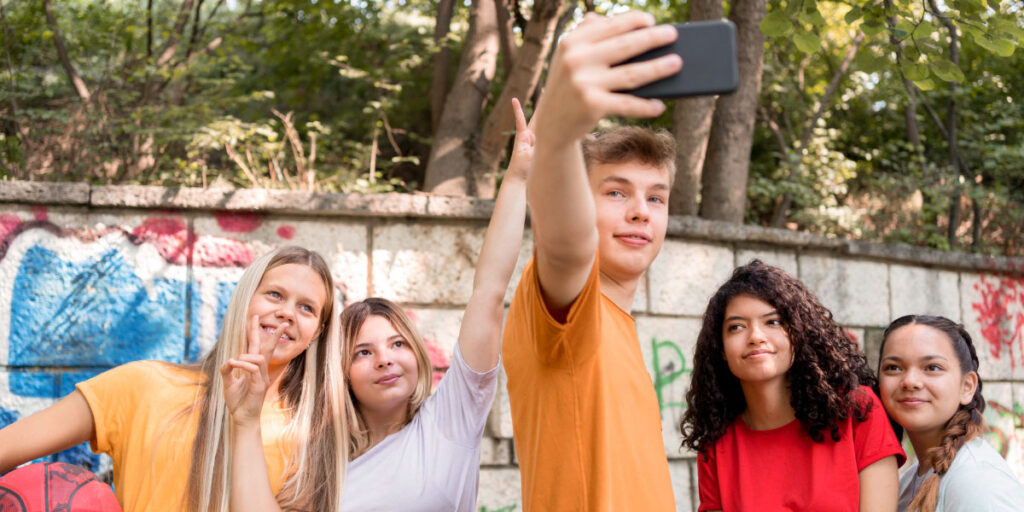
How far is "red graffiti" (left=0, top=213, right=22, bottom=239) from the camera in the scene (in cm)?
407

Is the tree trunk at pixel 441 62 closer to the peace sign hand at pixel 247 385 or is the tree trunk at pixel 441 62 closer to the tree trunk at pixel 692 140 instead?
the tree trunk at pixel 692 140

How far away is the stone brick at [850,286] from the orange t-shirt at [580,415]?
4069 mm

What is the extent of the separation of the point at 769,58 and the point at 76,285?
22.7ft

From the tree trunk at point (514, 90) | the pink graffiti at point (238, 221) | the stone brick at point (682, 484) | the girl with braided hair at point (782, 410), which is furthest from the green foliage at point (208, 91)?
the girl with braided hair at point (782, 410)

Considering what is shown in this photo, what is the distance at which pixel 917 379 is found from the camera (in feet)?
8.10

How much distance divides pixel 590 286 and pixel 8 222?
3.76m

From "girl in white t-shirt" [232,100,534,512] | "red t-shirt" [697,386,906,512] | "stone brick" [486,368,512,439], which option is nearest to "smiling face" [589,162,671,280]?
"girl in white t-shirt" [232,100,534,512]

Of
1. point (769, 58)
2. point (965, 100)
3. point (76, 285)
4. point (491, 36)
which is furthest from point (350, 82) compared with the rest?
point (965, 100)

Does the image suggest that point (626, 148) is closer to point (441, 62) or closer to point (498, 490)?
point (498, 490)

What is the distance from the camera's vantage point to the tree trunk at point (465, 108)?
629 cm

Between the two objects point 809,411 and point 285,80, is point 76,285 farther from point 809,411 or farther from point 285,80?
point 285,80

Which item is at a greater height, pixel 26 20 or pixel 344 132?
pixel 26 20

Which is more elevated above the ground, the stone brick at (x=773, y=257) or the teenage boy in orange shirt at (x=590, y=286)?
the stone brick at (x=773, y=257)

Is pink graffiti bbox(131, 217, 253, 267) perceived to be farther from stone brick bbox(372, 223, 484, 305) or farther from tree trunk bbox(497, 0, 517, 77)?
tree trunk bbox(497, 0, 517, 77)
